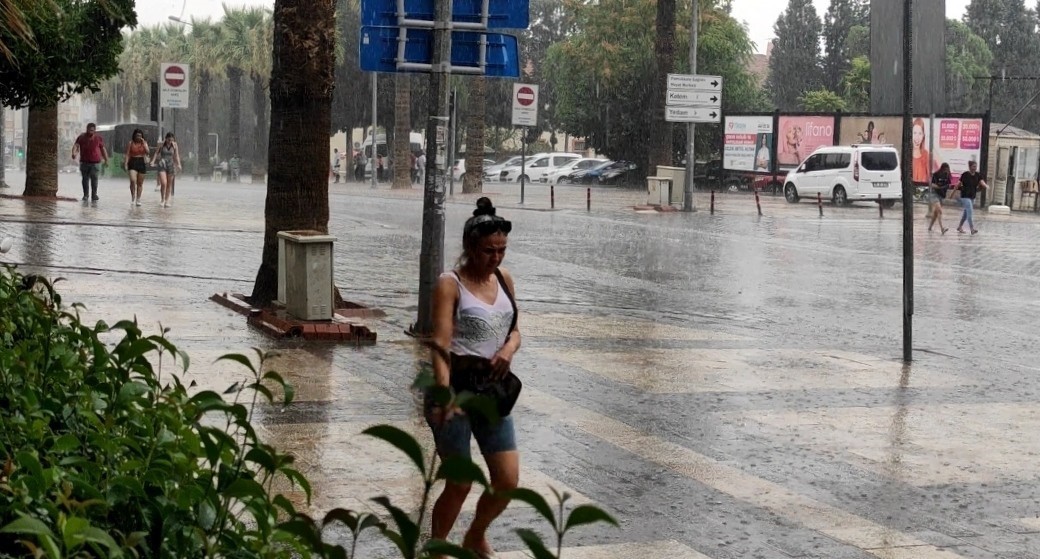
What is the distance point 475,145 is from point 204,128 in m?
35.3

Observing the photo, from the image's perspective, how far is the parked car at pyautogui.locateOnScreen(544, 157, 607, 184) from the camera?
222ft

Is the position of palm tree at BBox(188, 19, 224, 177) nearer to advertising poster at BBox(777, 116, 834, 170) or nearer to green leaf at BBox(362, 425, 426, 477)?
advertising poster at BBox(777, 116, 834, 170)

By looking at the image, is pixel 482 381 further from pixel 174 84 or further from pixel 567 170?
pixel 567 170

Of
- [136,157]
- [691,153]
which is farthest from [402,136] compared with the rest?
[136,157]

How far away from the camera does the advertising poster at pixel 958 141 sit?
4581 cm

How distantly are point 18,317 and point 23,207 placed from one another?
68.6 feet

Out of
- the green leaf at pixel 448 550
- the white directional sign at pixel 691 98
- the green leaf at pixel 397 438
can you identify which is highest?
the white directional sign at pixel 691 98

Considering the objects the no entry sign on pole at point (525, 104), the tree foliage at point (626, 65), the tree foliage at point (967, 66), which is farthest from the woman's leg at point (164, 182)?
the tree foliage at point (967, 66)

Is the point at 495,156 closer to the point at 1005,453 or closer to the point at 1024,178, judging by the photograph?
the point at 1024,178

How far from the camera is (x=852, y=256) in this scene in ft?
79.5

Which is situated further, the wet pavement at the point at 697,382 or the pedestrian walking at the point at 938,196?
the pedestrian walking at the point at 938,196

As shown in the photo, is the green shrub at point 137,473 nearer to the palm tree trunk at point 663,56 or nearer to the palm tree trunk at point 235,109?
the palm tree trunk at point 663,56

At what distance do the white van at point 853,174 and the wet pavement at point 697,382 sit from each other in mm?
19448

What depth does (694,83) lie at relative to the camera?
3725 centimetres
